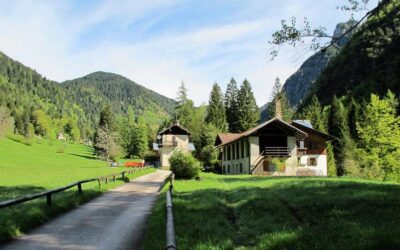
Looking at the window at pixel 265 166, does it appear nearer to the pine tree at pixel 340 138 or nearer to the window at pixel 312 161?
the window at pixel 312 161

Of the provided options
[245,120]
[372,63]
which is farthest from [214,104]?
[372,63]

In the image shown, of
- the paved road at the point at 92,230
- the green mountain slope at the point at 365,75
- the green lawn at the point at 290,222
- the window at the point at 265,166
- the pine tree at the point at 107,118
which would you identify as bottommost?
the paved road at the point at 92,230

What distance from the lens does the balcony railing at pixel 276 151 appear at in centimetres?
6172

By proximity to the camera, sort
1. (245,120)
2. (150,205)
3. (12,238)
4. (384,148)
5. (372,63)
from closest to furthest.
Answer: (12,238)
(150,205)
(384,148)
(245,120)
(372,63)

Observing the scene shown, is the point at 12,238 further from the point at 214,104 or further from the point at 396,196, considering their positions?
the point at 214,104

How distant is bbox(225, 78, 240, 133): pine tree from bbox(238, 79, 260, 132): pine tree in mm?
1503

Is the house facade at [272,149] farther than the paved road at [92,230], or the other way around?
the house facade at [272,149]

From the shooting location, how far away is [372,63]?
147250mm

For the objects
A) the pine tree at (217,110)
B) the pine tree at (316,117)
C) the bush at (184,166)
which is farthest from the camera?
the pine tree at (217,110)

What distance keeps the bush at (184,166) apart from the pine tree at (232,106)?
77022mm

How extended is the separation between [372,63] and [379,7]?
146 meters

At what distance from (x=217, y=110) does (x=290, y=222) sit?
10094cm

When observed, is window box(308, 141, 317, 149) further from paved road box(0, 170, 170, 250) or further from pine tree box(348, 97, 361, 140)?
paved road box(0, 170, 170, 250)

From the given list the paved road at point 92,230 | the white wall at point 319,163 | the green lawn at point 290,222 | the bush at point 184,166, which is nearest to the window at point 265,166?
the white wall at point 319,163
